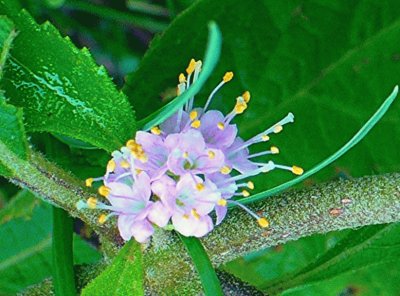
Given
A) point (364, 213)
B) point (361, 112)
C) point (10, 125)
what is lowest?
point (364, 213)

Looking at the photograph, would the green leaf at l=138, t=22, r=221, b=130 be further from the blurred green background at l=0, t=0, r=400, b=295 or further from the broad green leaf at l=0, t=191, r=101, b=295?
the broad green leaf at l=0, t=191, r=101, b=295

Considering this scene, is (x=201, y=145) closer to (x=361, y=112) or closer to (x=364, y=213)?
(x=364, y=213)

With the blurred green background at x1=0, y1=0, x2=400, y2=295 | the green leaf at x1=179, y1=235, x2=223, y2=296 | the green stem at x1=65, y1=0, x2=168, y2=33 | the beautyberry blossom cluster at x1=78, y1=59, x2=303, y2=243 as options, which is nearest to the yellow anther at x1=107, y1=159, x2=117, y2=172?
the beautyberry blossom cluster at x1=78, y1=59, x2=303, y2=243

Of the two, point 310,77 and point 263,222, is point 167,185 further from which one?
point 310,77

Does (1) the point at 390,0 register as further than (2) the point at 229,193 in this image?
Yes

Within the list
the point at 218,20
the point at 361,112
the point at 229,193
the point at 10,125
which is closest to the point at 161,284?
the point at 229,193

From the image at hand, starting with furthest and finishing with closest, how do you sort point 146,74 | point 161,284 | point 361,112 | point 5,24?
point 361,112 → point 146,74 → point 161,284 → point 5,24

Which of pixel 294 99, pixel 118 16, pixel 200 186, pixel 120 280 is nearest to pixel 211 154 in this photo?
pixel 200 186

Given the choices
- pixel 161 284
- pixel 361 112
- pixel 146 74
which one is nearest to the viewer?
pixel 161 284
